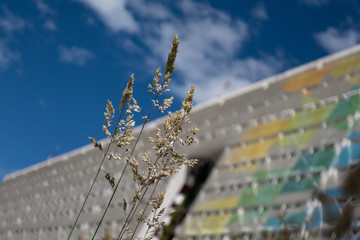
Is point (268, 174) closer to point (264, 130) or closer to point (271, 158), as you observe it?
point (271, 158)

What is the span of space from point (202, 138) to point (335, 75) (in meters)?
1.82

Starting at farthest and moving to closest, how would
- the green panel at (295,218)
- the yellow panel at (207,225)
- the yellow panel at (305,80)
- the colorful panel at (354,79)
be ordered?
the yellow panel at (305,80) < the colorful panel at (354,79) < the yellow panel at (207,225) < the green panel at (295,218)

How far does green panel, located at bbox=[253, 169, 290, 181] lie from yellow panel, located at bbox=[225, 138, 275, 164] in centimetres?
27

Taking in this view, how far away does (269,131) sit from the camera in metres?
4.53

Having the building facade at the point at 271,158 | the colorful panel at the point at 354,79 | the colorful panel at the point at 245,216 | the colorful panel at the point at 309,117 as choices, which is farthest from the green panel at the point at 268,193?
the colorful panel at the point at 354,79

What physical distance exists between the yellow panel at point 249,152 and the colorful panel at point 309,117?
0.26 meters

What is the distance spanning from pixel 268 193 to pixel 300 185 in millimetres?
300

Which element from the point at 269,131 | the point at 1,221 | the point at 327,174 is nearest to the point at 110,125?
the point at 327,174

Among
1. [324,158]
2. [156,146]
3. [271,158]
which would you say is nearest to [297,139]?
[271,158]

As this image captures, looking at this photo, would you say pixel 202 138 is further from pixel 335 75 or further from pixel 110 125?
pixel 110 125

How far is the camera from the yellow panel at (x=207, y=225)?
368 cm

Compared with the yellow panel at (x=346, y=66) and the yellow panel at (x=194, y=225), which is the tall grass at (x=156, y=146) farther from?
the yellow panel at (x=346, y=66)

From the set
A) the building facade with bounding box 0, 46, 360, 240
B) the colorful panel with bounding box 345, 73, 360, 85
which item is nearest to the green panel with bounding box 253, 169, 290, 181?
the building facade with bounding box 0, 46, 360, 240

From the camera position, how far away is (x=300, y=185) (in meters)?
3.44
